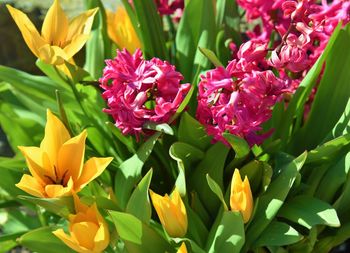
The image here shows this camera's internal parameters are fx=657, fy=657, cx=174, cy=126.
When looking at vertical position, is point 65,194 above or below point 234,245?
above

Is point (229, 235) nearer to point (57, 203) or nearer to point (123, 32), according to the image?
point (57, 203)

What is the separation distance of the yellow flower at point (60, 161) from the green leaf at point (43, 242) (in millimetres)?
106

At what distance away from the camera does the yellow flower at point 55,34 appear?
102 cm

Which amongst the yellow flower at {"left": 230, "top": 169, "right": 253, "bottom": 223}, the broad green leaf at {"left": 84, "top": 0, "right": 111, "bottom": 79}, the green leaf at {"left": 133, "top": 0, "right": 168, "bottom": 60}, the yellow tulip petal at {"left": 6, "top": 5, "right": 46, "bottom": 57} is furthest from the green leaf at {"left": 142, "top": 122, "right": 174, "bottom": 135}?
the broad green leaf at {"left": 84, "top": 0, "right": 111, "bottom": 79}

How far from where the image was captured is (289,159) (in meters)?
1.09

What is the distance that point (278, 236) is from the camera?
3.34ft

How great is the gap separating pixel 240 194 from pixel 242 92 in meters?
0.15

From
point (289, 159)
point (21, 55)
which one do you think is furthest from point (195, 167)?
point (21, 55)

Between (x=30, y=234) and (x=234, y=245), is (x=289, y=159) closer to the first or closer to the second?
(x=234, y=245)

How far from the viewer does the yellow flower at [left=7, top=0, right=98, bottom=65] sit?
3.34ft

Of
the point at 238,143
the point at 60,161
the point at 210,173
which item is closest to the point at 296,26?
the point at 238,143

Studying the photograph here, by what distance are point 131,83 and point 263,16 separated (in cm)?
47

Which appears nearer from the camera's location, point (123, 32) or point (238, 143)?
point (238, 143)

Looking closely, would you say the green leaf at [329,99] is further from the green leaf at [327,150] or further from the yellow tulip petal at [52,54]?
the yellow tulip petal at [52,54]
